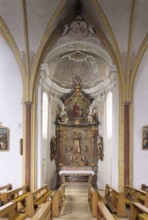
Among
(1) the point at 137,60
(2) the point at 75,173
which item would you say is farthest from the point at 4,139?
(1) the point at 137,60

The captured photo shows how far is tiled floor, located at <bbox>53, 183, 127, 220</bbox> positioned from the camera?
27.7ft

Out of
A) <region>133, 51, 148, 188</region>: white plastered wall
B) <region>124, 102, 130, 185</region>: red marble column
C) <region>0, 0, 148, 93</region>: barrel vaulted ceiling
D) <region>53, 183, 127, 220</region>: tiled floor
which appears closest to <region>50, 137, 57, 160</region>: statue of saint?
<region>53, 183, 127, 220</region>: tiled floor

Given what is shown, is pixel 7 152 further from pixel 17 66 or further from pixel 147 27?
pixel 147 27

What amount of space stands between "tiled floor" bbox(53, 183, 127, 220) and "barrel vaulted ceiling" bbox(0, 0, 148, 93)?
18.9ft

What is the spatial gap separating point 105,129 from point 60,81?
12.0 feet

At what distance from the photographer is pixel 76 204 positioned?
10.5m

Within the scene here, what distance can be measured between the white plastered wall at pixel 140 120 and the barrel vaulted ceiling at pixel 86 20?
2.83 feet

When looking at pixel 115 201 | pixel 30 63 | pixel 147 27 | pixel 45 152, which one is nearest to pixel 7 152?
pixel 45 152

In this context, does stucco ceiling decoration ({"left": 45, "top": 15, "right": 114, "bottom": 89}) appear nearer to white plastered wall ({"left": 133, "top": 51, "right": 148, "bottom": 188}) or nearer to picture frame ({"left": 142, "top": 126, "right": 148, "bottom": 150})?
white plastered wall ({"left": 133, "top": 51, "right": 148, "bottom": 188})

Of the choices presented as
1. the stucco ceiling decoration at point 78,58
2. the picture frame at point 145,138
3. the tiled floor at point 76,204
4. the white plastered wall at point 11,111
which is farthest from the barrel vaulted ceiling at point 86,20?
the tiled floor at point 76,204

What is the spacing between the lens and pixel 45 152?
13.8 meters

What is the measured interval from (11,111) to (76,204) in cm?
439

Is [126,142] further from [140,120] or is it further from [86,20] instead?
[86,20]

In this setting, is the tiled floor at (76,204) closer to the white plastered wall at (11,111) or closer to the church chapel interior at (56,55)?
the church chapel interior at (56,55)
